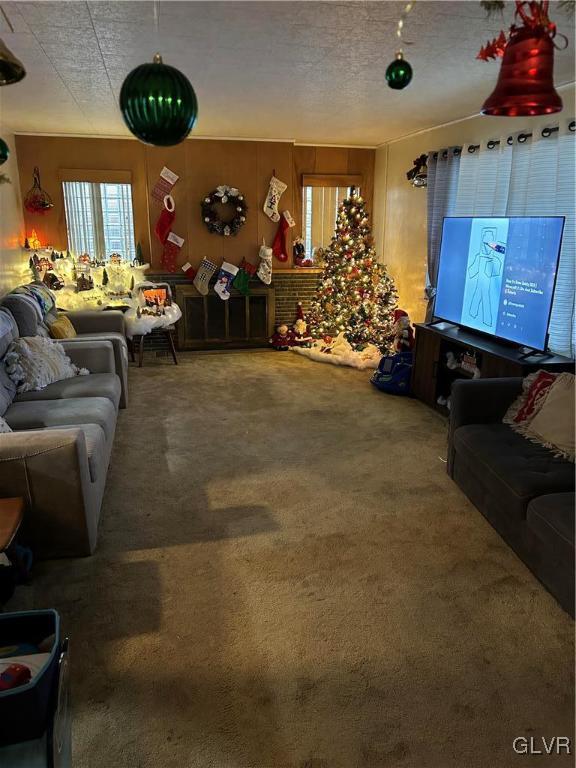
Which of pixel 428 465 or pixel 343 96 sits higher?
pixel 343 96

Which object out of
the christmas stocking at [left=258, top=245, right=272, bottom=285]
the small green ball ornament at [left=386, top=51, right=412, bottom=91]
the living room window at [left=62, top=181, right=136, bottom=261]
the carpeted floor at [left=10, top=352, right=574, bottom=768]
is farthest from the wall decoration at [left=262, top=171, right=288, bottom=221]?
the small green ball ornament at [left=386, top=51, right=412, bottom=91]

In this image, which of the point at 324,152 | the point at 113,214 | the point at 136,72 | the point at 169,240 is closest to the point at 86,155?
the point at 113,214

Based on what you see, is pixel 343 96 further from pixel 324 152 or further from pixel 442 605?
pixel 442 605

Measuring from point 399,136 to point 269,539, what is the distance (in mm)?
5009

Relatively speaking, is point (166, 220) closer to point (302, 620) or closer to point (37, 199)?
point (37, 199)

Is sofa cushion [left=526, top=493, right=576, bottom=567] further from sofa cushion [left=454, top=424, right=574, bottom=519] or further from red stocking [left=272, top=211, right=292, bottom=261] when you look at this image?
red stocking [left=272, top=211, right=292, bottom=261]

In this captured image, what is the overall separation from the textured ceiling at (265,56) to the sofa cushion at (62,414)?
1.95 m

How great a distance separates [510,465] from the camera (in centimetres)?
258

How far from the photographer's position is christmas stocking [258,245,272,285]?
6586mm

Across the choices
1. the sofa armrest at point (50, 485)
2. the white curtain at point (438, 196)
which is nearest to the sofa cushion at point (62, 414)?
the sofa armrest at point (50, 485)

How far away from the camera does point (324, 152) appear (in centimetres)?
671

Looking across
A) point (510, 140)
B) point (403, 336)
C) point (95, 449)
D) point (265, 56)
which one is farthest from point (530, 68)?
point (403, 336)

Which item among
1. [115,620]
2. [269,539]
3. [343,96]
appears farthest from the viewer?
[343,96]
